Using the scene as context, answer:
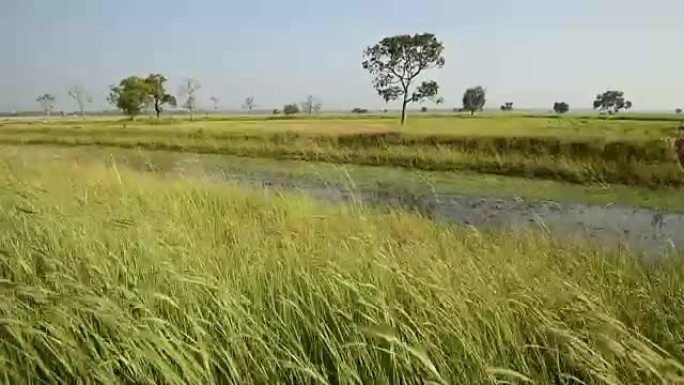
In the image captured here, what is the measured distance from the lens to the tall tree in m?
87.1

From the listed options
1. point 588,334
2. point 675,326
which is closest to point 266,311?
point 588,334

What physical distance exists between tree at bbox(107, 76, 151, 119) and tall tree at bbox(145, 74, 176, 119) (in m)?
0.90

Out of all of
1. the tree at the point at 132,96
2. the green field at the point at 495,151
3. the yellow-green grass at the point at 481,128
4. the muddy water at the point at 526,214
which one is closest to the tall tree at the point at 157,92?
the tree at the point at 132,96

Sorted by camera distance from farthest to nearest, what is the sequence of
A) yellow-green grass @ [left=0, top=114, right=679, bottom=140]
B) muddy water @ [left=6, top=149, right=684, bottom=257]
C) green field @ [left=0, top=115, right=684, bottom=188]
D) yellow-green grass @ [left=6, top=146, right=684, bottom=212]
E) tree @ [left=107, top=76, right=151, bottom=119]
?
1. tree @ [left=107, top=76, right=151, bottom=119]
2. yellow-green grass @ [left=0, top=114, right=679, bottom=140]
3. green field @ [left=0, top=115, right=684, bottom=188]
4. yellow-green grass @ [left=6, top=146, right=684, bottom=212]
5. muddy water @ [left=6, top=149, right=684, bottom=257]

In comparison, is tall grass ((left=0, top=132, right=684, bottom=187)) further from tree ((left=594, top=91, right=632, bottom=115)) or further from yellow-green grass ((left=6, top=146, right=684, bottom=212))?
tree ((left=594, top=91, right=632, bottom=115))

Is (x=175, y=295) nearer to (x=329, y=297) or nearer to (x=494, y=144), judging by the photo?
(x=329, y=297)

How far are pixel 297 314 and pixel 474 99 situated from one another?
10603cm

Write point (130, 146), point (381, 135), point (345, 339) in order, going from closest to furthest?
point (345, 339)
point (381, 135)
point (130, 146)

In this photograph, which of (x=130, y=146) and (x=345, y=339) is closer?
(x=345, y=339)

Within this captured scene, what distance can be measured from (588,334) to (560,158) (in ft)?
66.5

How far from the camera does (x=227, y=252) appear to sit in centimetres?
379

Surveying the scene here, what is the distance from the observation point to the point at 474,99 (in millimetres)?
103812

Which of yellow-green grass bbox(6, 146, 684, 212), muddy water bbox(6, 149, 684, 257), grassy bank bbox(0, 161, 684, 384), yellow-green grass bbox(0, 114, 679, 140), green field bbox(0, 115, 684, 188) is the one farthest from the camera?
yellow-green grass bbox(0, 114, 679, 140)

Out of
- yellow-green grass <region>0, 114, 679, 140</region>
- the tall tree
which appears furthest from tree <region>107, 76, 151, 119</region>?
yellow-green grass <region>0, 114, 679, 140</region>
